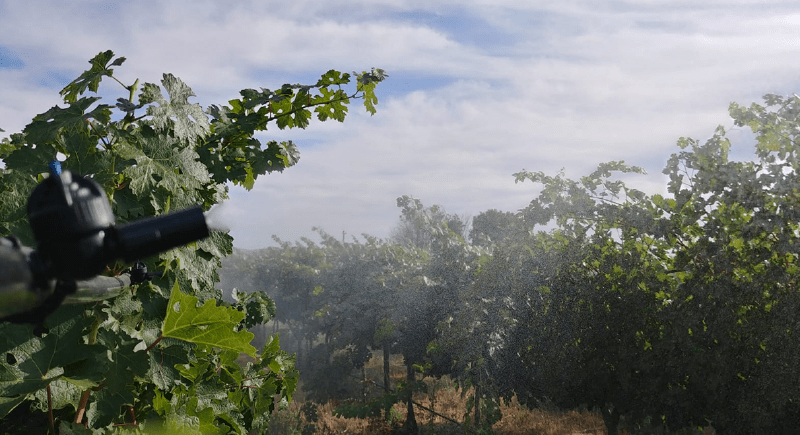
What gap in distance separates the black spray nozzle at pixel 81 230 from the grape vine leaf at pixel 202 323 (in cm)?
112

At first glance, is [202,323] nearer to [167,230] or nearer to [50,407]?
[50,407]

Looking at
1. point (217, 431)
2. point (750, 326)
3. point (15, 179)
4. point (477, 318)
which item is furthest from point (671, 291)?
point (15, 179)

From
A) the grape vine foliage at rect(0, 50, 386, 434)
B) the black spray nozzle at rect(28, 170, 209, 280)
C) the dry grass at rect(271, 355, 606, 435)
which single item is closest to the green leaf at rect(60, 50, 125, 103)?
the grape vine foliage at rect(0, 50, 386, 434)

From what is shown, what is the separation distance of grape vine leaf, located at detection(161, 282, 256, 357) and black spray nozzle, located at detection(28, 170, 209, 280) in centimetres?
112

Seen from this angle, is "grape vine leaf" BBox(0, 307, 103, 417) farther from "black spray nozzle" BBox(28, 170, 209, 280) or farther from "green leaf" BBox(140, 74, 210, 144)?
"black spray nozzle" BBox(28, 170, 209, 280)

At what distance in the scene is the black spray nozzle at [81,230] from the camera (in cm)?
85

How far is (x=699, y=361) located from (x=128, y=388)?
7.39 metres

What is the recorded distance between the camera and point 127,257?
0.90 meters

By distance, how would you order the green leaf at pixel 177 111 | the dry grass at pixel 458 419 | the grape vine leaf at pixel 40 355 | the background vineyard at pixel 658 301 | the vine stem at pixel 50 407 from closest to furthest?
the grape vine leaf at pixel 40 355 → the vine stem at pixel 50 407 → the green leaf at pixel 177 111 → the background vineyard at pixel 658 301 → the dry grass at pixel 458 419

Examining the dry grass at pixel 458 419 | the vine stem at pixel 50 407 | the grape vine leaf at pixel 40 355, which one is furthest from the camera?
the dry grass at pixel 458 419

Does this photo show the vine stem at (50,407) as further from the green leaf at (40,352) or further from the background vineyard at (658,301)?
the background vineyard at (658,301)

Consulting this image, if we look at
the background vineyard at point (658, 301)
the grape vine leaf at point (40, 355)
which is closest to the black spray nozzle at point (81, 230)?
the grape vine leaf at point (40, 355)

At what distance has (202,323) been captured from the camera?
2.08 meters

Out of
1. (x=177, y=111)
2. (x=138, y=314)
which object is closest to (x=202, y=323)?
(x=138, y=314)
